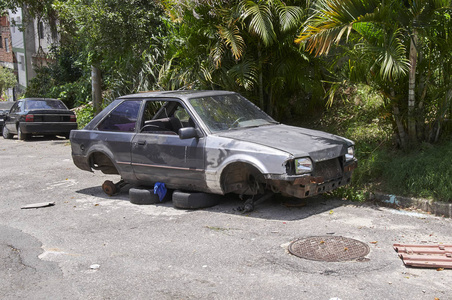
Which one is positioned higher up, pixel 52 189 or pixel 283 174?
pixel 283 174

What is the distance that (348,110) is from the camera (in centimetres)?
1112

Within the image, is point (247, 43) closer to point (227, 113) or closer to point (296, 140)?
point (227, 113)

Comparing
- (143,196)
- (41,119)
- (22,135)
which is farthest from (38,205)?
(22,135)

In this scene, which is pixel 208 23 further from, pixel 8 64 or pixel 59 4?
pixel 8 64

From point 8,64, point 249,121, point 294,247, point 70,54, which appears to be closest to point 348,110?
point 249,121

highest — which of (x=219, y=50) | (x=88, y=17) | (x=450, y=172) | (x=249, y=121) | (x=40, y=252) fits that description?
(x=88, y=17)

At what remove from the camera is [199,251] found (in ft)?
17.6

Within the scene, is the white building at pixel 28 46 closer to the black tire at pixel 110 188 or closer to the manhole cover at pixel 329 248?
the black tire at pixel 110 188

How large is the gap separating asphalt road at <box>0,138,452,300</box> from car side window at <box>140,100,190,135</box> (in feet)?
3.81

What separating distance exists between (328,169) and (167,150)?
2.28 m

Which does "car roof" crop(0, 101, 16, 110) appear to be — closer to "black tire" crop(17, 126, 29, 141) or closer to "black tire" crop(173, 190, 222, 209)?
"black tire" crop(17, 126, 29, 141)

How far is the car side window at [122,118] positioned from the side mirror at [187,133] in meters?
1.24

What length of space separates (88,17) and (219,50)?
5.59 meters

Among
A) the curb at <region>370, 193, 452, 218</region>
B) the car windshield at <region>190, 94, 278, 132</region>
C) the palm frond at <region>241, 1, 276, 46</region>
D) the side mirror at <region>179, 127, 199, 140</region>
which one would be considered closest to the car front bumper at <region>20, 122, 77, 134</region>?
the palm frond at <region>241, 1, 276, 46</region>
